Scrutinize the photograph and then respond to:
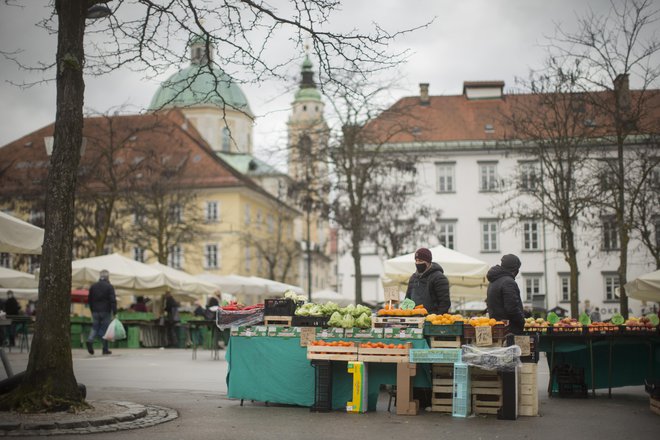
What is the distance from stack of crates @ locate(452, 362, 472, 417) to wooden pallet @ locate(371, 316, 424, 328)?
0.85m

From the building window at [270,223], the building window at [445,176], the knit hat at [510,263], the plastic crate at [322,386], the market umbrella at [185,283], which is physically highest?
the building window at [445,176]

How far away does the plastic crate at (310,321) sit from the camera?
12688mm

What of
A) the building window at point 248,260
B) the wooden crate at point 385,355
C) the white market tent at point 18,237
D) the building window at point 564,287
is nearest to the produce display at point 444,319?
the wooden crate at point 385,355

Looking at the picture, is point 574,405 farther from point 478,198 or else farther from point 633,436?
point 478,198

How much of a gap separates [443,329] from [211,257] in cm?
6484

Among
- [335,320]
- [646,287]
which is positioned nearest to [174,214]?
[646,287]

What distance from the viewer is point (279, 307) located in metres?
13.0

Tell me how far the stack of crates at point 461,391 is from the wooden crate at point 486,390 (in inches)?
7.8

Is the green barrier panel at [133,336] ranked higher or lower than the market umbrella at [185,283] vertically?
lower

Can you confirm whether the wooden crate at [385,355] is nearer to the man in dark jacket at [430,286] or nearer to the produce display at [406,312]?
→ the produce display at [406,312]

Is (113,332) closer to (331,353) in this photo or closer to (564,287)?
(331,353)

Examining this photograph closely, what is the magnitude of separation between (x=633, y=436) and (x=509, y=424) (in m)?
1.52

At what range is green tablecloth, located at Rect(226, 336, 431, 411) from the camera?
12352 mm

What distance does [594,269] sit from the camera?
6388 cm
